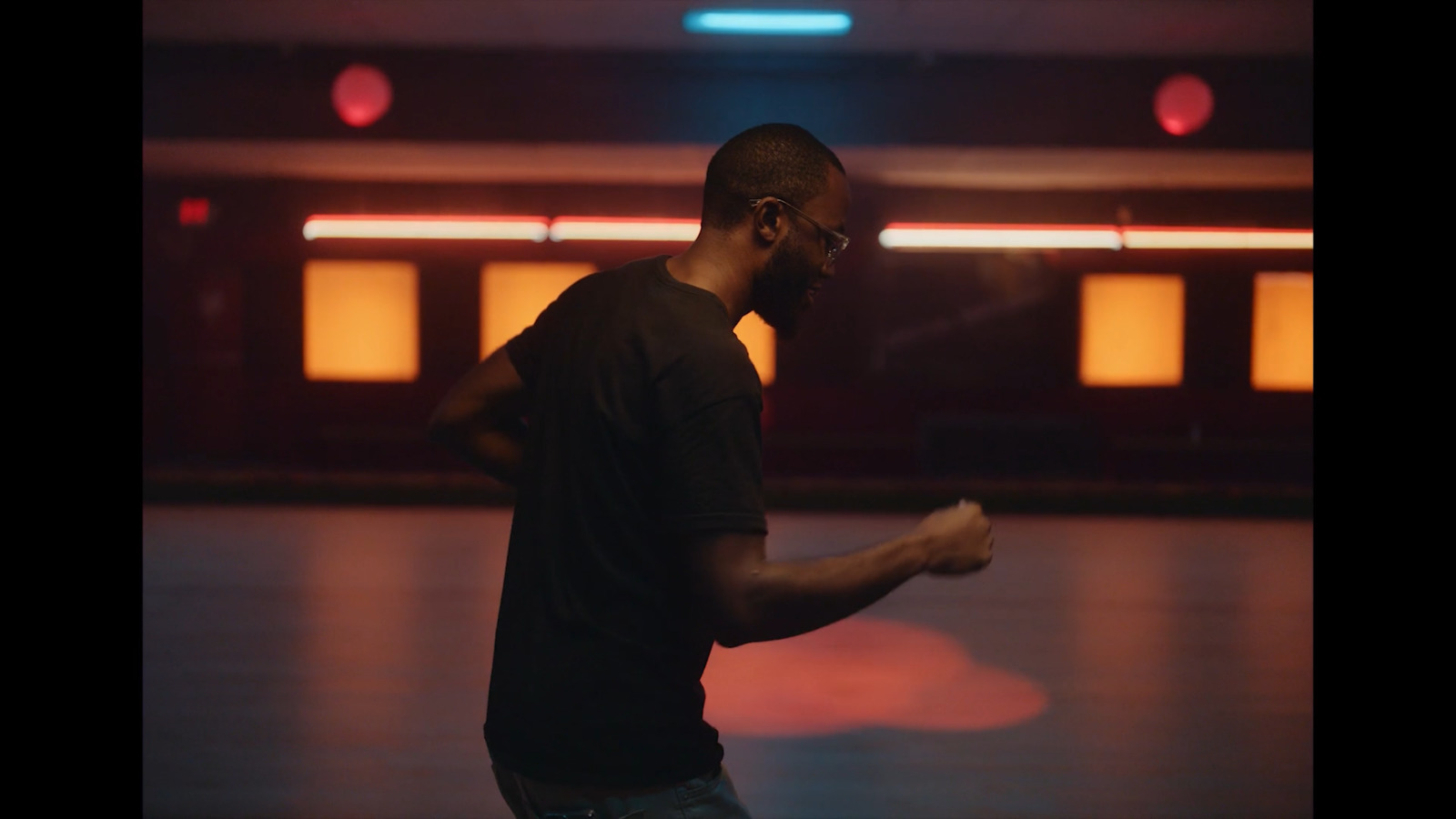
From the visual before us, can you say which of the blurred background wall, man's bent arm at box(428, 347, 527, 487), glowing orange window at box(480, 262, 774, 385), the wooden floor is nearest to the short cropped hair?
man's bent arm at box(428, 347, 527, 487)

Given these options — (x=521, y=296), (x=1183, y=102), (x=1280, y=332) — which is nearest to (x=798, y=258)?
(x=1183, y=102)

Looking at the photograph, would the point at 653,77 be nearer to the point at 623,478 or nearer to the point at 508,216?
the point at 508,216

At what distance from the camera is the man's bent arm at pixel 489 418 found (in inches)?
62.5

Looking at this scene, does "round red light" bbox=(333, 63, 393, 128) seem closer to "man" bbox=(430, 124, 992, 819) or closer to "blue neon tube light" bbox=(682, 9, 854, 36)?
"blue neon tube light" bbox=(682, 9, 854, 36)

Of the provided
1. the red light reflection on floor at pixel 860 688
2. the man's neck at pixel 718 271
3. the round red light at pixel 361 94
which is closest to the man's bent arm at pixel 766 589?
the man's neck at pixel 718 271

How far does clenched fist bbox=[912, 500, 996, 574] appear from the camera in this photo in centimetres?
136

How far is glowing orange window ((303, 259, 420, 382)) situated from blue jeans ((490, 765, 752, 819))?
9952 mm

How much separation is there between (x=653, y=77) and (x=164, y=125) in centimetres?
404

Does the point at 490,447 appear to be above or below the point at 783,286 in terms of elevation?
below

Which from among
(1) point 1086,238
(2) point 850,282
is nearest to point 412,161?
(2) point 850,282

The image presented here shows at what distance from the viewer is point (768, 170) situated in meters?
1.37

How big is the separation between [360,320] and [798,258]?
10.2 meters

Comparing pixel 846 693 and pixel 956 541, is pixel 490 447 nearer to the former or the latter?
pixel 956 541

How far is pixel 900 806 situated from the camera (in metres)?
3.21
